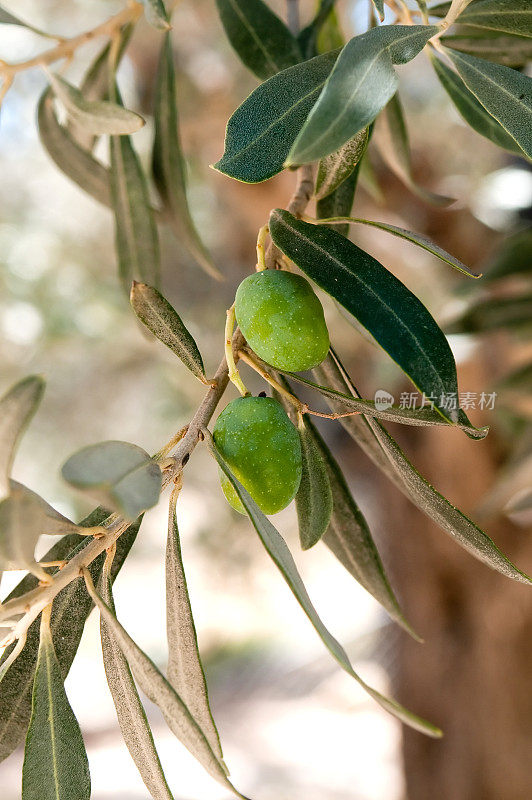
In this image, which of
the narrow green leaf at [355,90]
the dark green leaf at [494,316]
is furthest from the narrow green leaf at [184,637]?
the dark green leaf at [494,316]

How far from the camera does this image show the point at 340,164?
574mm

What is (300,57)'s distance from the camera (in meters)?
0.78

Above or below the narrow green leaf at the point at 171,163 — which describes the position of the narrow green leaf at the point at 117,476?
below

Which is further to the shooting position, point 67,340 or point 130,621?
point 130,621

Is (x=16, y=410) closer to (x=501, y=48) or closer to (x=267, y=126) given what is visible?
(x=267, y=126)

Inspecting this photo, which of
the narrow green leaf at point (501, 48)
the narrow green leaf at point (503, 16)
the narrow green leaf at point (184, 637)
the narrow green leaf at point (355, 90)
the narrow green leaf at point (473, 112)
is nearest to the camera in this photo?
the narrow green leaf at point (355, 90)

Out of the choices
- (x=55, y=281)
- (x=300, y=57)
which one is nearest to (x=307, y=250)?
(x=300, y=57)

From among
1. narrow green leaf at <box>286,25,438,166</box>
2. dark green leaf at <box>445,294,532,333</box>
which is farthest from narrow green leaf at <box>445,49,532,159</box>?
dark green leaf at <box>445,294,532,333</box>

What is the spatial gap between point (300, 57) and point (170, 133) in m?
0.22

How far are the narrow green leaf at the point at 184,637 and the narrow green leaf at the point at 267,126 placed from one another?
0.24 m

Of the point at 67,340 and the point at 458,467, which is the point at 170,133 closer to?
the point at 458,467

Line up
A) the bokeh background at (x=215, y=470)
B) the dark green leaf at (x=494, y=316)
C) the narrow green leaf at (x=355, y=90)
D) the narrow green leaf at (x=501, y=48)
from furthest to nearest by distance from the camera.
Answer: the bokeh background at (x=215, y=470)
the dark green leaf at (x=494, y=316)
the narrow green leaf at (x=501, y=48)
the narrow green leaf at (x=355, y=90)

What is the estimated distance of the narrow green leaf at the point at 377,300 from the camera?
45 centimetres

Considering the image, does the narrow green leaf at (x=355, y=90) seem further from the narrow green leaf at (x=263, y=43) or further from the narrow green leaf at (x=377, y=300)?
the narrow green leaf at (x=263, y=43)
